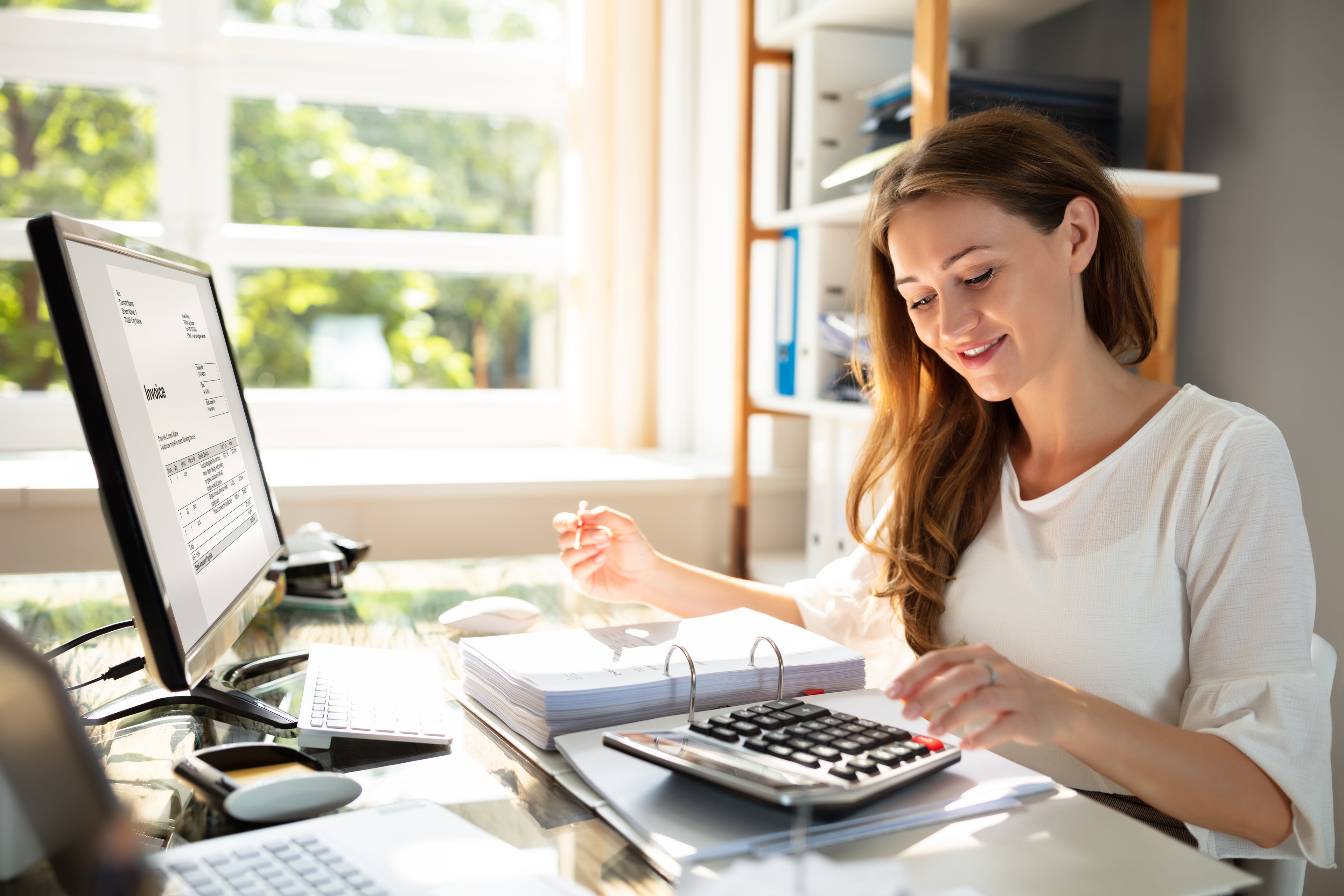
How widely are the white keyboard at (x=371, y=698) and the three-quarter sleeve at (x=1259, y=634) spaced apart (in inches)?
25.4

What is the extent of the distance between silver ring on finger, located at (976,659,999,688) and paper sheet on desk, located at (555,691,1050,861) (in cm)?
7

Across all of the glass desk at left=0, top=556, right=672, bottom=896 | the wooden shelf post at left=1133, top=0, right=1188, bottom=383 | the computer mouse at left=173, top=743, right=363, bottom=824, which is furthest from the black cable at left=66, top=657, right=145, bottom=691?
the wooden shelf post at left=1133, top=0, right=1188, bottom=383

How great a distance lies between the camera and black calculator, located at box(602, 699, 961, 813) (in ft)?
2.11

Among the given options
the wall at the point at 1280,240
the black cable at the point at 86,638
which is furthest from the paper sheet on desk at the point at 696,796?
the wall at the point at 1280,240

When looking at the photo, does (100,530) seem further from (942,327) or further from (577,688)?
(942,327)

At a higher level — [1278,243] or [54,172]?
[54,172]

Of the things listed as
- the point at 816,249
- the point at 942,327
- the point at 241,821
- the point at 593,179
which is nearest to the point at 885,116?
the point at 816,249

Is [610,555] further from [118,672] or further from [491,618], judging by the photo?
[118,672]

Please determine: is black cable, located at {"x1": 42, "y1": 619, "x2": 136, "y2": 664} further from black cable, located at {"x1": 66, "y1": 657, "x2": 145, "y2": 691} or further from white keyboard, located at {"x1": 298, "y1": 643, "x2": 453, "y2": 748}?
white keyboard, located at {"x1": 298, "y1": 643, "x2": 453, "y2": 748}

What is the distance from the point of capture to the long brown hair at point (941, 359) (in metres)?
1.08

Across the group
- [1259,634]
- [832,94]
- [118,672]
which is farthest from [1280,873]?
[832,94]

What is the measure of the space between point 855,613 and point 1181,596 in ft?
1.28

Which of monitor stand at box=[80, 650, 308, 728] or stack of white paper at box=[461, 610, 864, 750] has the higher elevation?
stack of white paper at box=[461, 610, 864, 750]

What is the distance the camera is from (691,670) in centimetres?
85
